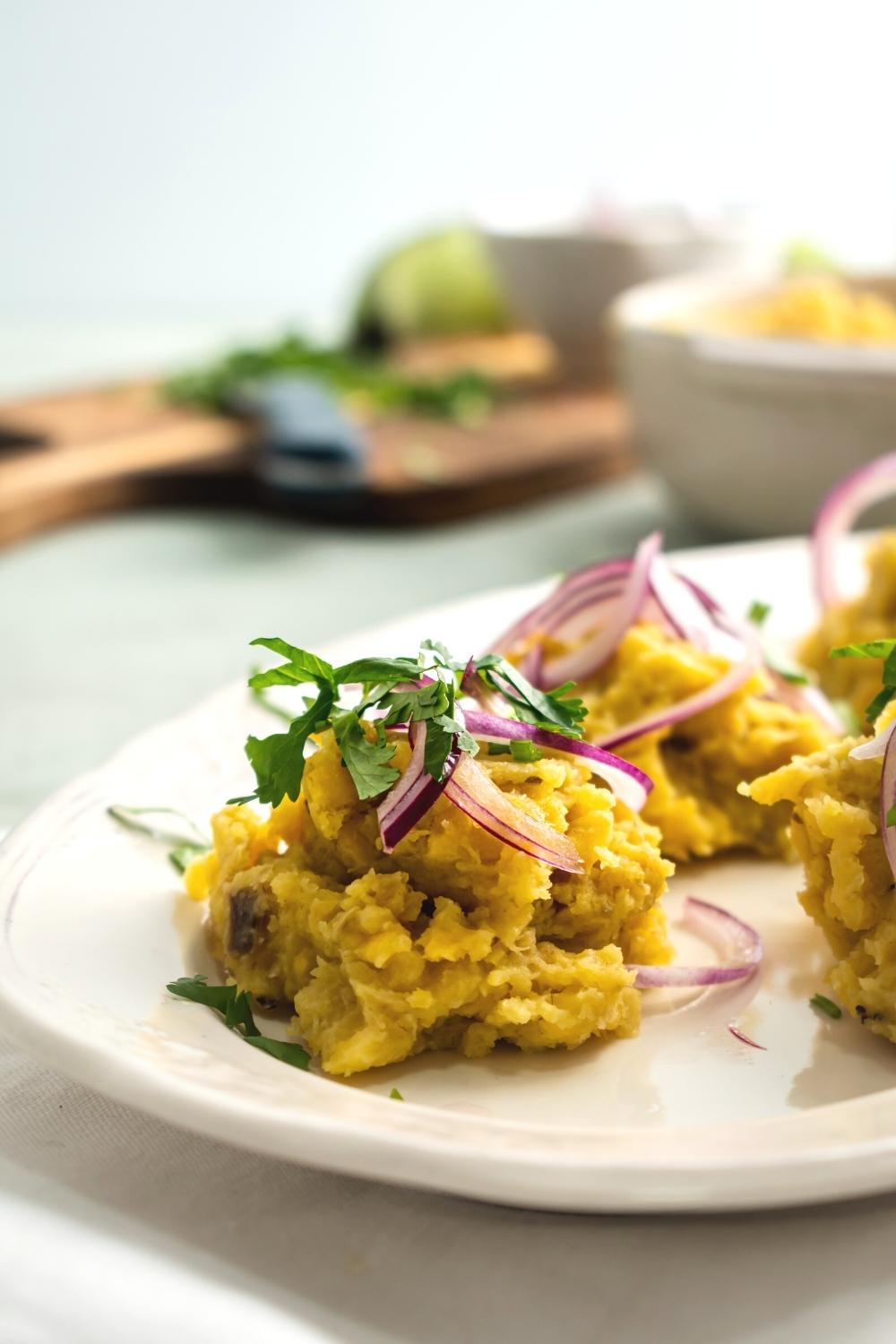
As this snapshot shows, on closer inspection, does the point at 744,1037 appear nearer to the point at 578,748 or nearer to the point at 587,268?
the point at 578,748

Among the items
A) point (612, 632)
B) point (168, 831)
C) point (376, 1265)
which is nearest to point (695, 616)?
point (612, 632)

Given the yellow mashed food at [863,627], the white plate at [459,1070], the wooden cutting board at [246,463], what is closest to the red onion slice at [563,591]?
the white plate at [459,1070]

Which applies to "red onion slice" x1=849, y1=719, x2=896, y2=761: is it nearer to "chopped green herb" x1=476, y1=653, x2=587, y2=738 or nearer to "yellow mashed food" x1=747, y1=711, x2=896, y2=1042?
"yellow mashed food" x1=747, y1=711, x2=896, y2=1042

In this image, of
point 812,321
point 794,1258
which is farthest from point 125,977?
point 812,321

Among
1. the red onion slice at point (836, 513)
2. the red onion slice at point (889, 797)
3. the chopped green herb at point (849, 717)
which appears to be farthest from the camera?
the red onion slice at point (836, 513)

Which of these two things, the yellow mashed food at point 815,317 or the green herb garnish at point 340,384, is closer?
the yellow mashed food at point 815,317

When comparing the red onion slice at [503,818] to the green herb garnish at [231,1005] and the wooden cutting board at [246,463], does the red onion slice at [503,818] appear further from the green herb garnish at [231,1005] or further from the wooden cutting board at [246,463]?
the wooden cutting board at [246,463]

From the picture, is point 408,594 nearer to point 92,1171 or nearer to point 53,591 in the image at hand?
point 53,591

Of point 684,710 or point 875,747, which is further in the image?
point 684,710
